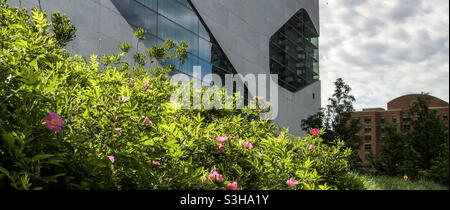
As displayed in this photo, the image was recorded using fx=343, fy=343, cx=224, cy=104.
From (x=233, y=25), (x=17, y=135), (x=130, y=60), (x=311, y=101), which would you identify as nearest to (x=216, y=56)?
(x=233, y=25)

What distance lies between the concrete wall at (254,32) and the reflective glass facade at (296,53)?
0.62 m

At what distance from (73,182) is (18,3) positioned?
8.55 m

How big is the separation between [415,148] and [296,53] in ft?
35.0

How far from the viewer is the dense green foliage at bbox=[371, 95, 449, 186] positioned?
17141mm

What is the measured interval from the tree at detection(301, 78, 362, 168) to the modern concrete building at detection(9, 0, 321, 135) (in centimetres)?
199

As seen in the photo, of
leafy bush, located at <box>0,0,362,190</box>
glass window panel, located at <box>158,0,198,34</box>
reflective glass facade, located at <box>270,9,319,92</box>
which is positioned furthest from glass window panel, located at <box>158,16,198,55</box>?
leafy bush, located at <box>0,0,362,190</box>

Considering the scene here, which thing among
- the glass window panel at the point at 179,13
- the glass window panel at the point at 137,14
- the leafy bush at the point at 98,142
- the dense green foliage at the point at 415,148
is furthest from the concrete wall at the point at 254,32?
the leafy bush at the point at 98,142

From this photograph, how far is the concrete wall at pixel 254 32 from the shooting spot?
17.3m

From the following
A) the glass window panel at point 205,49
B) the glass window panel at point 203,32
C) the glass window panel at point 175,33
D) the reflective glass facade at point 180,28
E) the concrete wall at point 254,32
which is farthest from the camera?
the concrete wall at point 254,32

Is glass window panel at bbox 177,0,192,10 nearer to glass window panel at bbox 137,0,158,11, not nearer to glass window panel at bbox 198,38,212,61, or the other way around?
glass window panel at bbox 198,38,212,61

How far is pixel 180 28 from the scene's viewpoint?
47.1 feet

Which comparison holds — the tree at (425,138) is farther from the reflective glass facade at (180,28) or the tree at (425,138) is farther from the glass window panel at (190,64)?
the glass window panel at (190,64)
